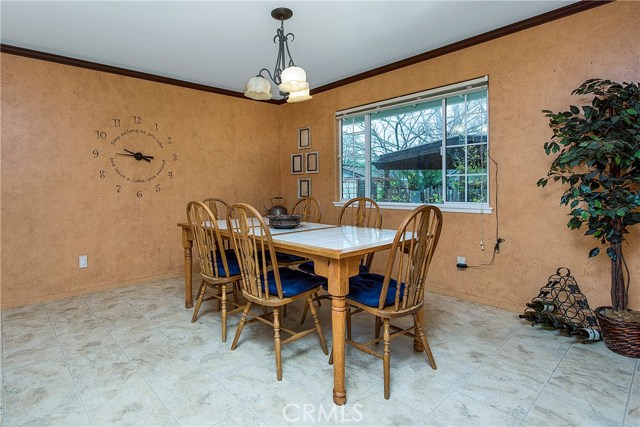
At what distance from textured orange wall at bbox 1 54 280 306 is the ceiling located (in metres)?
0.35

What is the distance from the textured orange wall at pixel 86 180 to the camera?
3.08m

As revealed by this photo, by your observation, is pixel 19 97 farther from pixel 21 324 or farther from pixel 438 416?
pixel 438 416

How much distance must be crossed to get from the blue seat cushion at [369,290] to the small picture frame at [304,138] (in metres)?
2.76

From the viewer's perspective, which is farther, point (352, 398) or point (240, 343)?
point (240, 343)

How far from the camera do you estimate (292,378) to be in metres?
1.90

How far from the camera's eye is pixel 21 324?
2.68m

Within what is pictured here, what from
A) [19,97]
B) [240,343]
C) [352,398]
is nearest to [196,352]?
[240,343]

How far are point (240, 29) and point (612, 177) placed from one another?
9.37 feet

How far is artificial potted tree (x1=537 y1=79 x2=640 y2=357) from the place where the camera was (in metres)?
2.03

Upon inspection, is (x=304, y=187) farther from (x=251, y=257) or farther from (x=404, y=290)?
(x=404, y=290)

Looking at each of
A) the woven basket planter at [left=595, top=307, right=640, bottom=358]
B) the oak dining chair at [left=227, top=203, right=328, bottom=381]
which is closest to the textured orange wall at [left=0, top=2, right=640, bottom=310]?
the woven basket planter at [left=595, top=307, right=640, bottom=358]

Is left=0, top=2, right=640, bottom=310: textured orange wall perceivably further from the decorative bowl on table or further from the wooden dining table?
the decorative bowl on table

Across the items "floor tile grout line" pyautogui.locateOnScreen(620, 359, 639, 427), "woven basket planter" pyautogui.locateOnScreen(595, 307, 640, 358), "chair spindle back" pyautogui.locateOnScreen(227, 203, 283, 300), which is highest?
"chair spindle back" pyautogui.locateOnScreen(227, 203, 283, 300)

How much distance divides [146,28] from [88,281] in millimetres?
2508
